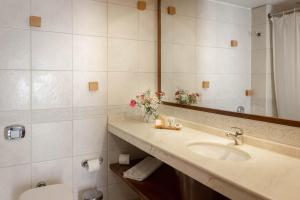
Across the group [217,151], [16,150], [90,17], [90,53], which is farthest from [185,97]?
[16,150]

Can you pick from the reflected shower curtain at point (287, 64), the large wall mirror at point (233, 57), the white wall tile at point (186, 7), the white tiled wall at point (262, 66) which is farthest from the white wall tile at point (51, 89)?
the reflected shower curtain at point (287, 64)

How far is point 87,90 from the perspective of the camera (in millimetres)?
1957

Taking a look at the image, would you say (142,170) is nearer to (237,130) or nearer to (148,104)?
(148,104)

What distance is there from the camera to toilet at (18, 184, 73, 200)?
153 cm

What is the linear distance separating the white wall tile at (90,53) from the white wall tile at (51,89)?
0.43 feet

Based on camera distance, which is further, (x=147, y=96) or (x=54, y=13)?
(x=147, y=96)

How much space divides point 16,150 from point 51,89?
50 centimetres

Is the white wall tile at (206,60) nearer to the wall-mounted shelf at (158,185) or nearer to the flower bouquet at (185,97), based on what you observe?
the flower bouquet at (185,97)

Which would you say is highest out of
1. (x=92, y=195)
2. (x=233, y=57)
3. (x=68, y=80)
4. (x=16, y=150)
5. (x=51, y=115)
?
(x=233, y=57)

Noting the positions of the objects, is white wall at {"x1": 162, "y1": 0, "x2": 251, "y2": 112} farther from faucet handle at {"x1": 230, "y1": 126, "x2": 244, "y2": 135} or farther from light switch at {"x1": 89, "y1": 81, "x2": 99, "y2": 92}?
light switch at {"x1": 89, "y1": 81, "x2": 99, "y2": 92}

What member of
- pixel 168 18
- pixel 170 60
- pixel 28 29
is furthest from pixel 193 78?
pixel 28 29

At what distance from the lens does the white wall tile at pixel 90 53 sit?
6.23 ft

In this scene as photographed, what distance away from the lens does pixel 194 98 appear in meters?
1.92

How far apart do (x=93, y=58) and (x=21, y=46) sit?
1.70 ft
